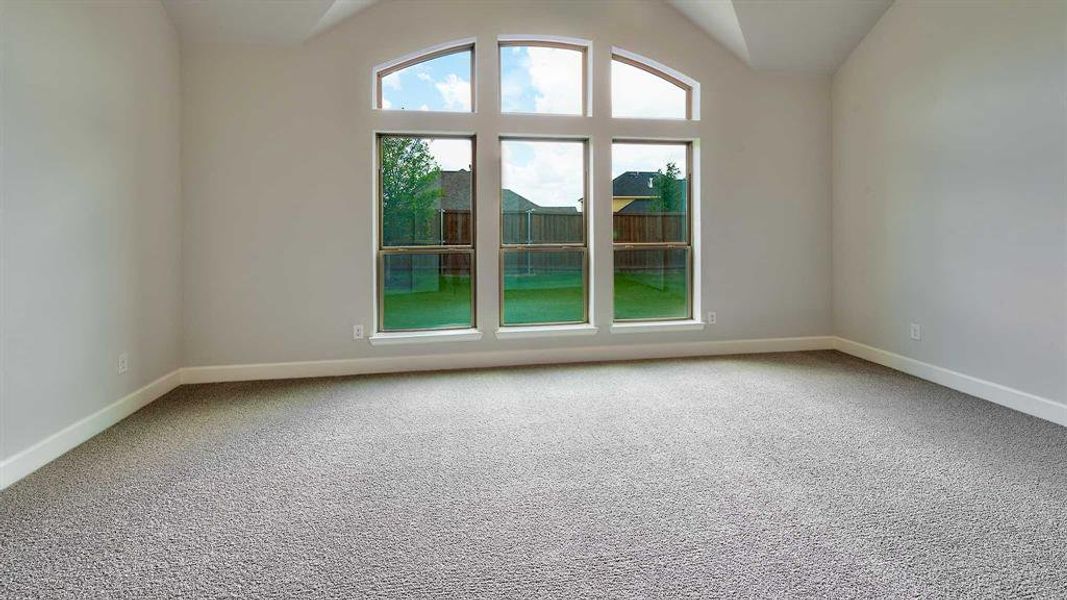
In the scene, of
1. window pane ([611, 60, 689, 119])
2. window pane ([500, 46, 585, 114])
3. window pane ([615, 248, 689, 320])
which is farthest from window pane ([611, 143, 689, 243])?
window pane ([500, 46, 585, 114])

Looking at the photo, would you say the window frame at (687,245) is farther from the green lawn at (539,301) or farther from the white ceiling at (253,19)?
the white ceiling at (253,19)

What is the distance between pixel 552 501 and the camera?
1988 mm

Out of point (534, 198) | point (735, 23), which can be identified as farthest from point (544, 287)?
point (735, 23)

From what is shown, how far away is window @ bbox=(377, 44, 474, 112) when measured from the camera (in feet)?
13.8

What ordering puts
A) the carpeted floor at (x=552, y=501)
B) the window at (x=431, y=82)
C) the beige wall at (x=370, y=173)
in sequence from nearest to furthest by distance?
1. the carpeted floor at (x=552, y=501)
2. the beige wall at (x=370, y=173)
3. the window at (x=431, y=82)

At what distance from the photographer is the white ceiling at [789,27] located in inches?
160

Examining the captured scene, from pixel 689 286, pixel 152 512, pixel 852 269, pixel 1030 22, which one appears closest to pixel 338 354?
pixel 152 512

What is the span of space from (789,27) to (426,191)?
3308 mm

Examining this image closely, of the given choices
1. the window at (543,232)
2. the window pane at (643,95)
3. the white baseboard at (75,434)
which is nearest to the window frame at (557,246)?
the window at (543,232)

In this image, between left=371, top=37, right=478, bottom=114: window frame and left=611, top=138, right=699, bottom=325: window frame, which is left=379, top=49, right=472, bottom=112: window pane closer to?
left=371, top=37, right=478, bottom=114: window frame

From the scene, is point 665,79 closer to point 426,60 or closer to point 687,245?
point 687,245

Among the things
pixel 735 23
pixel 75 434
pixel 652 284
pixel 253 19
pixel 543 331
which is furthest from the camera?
pixel 652 284

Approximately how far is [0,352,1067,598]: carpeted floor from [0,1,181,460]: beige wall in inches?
15.9

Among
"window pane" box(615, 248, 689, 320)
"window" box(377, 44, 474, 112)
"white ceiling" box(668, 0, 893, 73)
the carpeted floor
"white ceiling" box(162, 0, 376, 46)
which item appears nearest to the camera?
the carpeted floor
